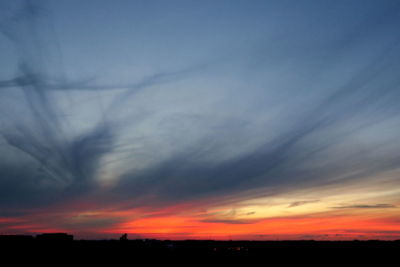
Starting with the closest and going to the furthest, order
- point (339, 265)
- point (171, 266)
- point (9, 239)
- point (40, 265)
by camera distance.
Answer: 1. point (40, 265)
2. point (171, 266)
3. point (339, 265)
4. point (9, 239)

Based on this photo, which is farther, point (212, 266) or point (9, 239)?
point (9, 239)

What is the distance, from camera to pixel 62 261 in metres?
62.5

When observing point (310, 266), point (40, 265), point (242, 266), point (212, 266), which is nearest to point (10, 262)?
point (40, 265)

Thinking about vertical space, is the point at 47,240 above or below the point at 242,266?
above

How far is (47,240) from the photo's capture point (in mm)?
87250

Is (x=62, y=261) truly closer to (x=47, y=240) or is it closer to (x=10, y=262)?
(x=10, y=262)

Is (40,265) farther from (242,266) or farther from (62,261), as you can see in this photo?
(242,266)

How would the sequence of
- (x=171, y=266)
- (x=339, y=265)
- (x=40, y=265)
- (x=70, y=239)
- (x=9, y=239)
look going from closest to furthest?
(x=40, y=265) < (x=171, y=266) < (x=339, y=265) < (x=9, y=239) < (x=70, y=239)

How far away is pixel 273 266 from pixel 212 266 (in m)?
13.2

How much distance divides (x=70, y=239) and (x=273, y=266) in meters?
59.4

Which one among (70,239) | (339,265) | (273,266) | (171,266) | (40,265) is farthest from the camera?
(70,239)

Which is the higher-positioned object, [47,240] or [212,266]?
[47,240]

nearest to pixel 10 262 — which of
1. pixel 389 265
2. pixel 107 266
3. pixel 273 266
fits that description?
pixel 107 266

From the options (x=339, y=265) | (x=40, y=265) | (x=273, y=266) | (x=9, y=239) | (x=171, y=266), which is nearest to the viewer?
(x=40, y=265)
